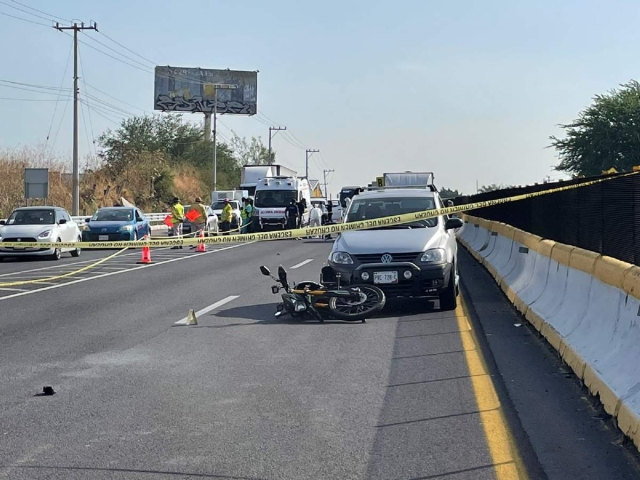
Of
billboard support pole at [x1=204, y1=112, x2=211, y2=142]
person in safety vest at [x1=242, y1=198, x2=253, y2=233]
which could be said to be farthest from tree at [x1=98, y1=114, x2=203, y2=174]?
person in safety vest at [x1=242, y1=198, x2=253, y2=233]

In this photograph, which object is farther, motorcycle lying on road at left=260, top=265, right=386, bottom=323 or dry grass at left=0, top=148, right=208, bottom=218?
dry grass at left=0, top=148, right=208, bottom=218

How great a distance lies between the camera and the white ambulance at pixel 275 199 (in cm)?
4516

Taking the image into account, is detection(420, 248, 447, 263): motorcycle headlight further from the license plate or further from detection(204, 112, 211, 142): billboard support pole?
detection(204, 112, 211, 142): billboard support pole

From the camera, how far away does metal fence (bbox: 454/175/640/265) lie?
863 cm

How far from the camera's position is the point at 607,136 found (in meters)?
51.8

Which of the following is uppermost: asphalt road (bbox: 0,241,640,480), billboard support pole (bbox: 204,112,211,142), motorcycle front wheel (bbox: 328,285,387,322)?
billboard support pole (bbox: 204,112,211,142)

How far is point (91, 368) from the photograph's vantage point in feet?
28.5

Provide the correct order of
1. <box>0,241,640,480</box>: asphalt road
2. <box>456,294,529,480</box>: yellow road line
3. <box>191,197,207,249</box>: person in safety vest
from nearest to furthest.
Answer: <box>456,294,529,480</box>: yellow road line, <box>0,241,640,480</box>: asphalt road, <box>191,197,207,249</box>: person in safety vest

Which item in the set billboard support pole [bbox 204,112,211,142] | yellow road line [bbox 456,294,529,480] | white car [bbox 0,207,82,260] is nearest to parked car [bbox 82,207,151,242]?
white car [bbox 0,207,82,260]

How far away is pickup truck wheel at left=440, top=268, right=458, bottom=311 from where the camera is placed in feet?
41.1

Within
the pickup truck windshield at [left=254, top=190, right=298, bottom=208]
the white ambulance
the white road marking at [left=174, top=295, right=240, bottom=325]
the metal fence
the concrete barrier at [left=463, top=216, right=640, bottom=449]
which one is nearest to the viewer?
the concrete barrier at [left=463, top=216, right=640, bottom=449]

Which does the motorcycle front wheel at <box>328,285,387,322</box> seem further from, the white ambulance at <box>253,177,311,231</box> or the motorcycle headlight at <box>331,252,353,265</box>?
the white ambulance at <box>253,177,311,231</box>

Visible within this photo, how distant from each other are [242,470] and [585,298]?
4.44m

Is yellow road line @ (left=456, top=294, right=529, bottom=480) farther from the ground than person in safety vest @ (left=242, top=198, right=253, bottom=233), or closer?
closer
